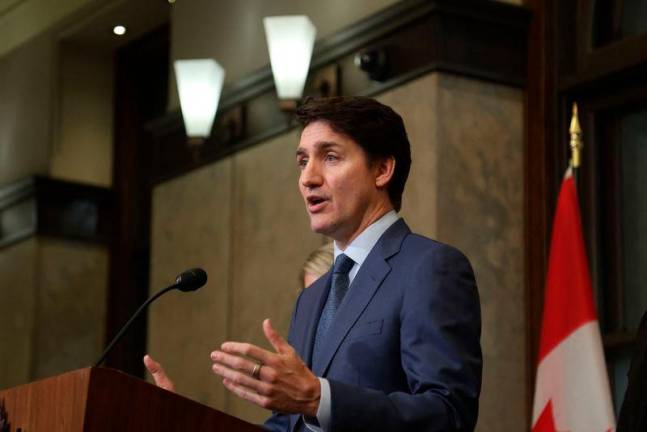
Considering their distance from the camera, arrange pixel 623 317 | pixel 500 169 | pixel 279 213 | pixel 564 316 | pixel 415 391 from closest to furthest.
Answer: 1. pixel 415 391
2. pixel 564 316
3. pixel 623 317
4. pixel 500 169
5. pixel 279 213

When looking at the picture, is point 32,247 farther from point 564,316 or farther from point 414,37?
point 564,316

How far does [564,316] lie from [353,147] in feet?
7.87

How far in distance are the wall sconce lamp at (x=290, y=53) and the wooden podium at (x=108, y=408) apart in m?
3.97

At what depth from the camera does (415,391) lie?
106 inches

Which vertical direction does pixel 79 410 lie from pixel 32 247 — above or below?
below

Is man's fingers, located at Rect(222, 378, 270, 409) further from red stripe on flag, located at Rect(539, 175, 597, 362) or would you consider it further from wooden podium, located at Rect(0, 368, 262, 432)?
red stripe on flag, located at Rect(539, 175, 597, 362)

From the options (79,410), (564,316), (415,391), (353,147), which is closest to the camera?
(79,410)

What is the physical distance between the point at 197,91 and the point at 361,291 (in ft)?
14.7

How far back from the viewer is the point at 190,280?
312cm

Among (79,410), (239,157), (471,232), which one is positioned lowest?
(79,410)

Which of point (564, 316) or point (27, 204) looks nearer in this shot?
point (564, 316)

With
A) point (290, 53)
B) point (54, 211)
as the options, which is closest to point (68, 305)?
point (54, 211)

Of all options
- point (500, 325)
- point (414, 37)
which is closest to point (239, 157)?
point (414, 37)

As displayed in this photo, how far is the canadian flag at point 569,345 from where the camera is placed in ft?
16.3
